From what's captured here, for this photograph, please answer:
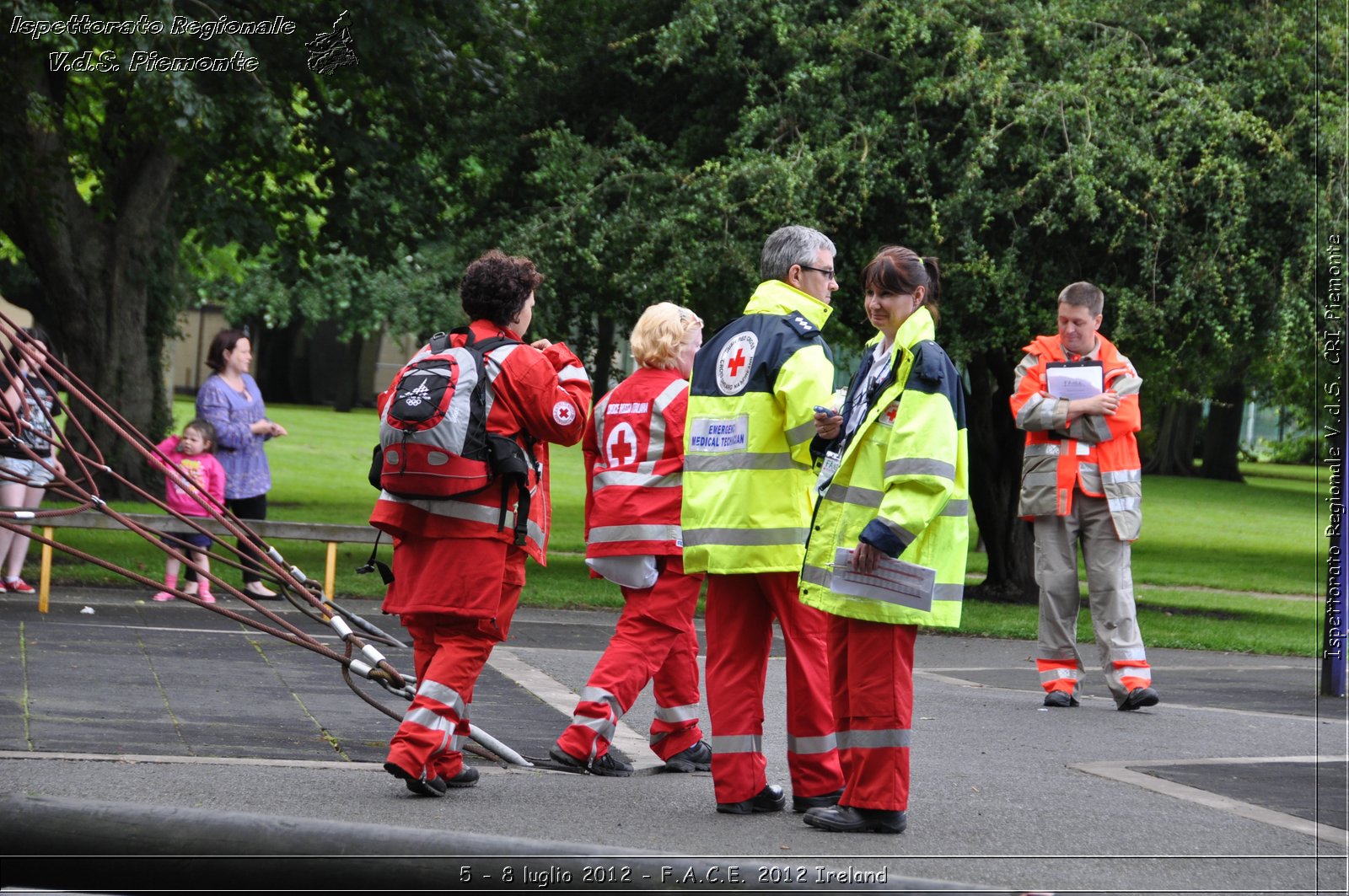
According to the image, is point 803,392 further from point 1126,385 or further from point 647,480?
point 1126,385

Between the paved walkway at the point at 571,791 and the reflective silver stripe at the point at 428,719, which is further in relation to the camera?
the reflective silver stripe at the point at 428,719

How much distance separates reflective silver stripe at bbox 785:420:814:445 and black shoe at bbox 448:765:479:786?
159 cm

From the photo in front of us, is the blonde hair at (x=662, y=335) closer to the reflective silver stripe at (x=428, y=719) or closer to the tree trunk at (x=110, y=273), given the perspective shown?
the reflective silver stripe at (x=428, y=719)

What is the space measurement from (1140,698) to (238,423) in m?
6.24

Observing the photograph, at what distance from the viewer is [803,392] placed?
5348mm

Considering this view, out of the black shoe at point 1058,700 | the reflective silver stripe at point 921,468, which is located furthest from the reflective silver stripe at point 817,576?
the black shoe at point 1058,700

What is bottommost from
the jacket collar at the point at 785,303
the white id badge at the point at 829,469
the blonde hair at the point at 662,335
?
the white id badge at the point at 829,469

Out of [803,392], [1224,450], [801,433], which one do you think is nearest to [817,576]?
[801,433]

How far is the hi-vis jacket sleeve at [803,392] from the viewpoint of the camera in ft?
17.5

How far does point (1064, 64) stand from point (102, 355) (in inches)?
401

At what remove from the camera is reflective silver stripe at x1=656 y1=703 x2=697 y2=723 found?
20.7 feet

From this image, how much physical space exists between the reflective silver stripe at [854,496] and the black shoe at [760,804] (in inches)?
40.0

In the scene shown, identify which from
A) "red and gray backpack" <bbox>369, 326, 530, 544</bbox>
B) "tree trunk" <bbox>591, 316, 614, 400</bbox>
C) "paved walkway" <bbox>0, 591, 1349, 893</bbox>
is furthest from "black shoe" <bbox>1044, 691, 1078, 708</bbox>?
"tree trunk" <bbox>591, 316, 614, 400</bbox>

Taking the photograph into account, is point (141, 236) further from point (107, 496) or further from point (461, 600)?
point (461, 600)
